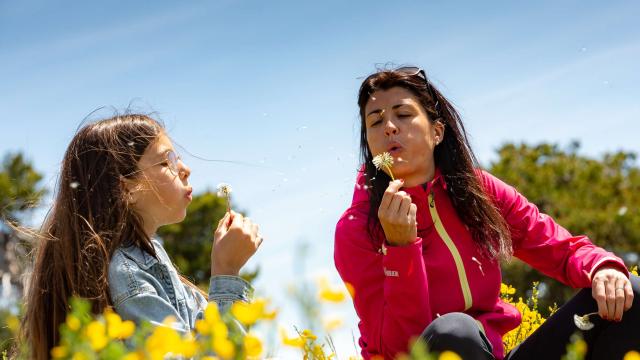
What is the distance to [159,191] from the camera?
2.75 metres

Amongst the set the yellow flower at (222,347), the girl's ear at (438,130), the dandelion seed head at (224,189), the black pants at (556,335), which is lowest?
the black pants at (556,335)

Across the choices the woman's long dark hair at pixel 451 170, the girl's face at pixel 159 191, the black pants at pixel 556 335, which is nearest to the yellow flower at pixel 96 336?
the black pants at pixel 556 335

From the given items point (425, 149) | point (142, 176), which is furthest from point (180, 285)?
point (425, 149)

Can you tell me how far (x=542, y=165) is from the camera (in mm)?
23500

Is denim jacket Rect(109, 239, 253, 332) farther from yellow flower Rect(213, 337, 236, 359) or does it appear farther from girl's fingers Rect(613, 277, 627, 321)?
girl's fingers Rect(613, 277, 627, 321)

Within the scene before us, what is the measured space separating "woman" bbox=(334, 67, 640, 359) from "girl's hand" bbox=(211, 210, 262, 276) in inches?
17.0

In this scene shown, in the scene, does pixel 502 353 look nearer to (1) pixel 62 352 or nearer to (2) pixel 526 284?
(1) pixel 62 352

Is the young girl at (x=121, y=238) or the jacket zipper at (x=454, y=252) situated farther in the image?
the jacket zipper at (x=454, y=252)

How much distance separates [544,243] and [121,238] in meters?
1.59

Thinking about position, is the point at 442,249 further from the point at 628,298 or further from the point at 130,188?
the point at 130,188

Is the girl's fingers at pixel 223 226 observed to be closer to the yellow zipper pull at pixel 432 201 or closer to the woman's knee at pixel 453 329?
the woman's knee at pixel 453 329

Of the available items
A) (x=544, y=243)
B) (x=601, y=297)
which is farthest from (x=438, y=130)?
(x=601, y=297)

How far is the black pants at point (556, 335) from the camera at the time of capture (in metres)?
2.34

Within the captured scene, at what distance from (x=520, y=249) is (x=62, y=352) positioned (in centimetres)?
214
